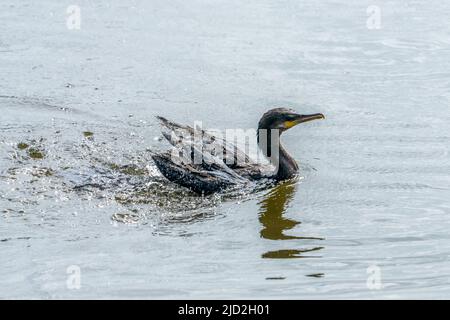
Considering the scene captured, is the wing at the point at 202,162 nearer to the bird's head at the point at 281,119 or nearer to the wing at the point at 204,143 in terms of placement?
the wing at the point at 204,143

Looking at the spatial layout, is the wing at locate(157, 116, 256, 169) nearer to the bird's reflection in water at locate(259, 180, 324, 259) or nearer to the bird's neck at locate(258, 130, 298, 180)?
the bird's neck at locate(258, 130, 298, 180)

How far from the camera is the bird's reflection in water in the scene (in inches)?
380

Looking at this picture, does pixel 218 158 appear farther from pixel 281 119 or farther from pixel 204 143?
pixel 281 119

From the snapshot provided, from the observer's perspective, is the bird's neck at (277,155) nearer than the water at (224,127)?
No

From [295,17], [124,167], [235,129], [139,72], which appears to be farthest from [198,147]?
[295,17]

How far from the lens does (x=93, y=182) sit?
37.7 ft

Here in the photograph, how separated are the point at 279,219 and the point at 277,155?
1573 millimetres

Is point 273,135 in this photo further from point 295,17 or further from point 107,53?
point 295,17

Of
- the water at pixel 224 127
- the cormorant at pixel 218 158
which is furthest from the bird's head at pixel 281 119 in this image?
the water at pixel 224 127

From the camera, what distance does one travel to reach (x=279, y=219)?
35.8 feet

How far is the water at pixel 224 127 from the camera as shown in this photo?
8.98 m

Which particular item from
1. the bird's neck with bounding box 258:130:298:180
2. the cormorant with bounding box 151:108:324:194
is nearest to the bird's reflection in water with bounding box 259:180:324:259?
the bird's neck with bounding box 258:130:298:180

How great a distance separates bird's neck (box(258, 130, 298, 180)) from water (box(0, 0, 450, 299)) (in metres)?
0.19

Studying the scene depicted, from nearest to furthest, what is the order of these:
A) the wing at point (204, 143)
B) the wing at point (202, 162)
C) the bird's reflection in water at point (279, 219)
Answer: the bird's reflection in water at point (279, 219) → the wing at point (202, 162) → the wing at point (204, 143)
